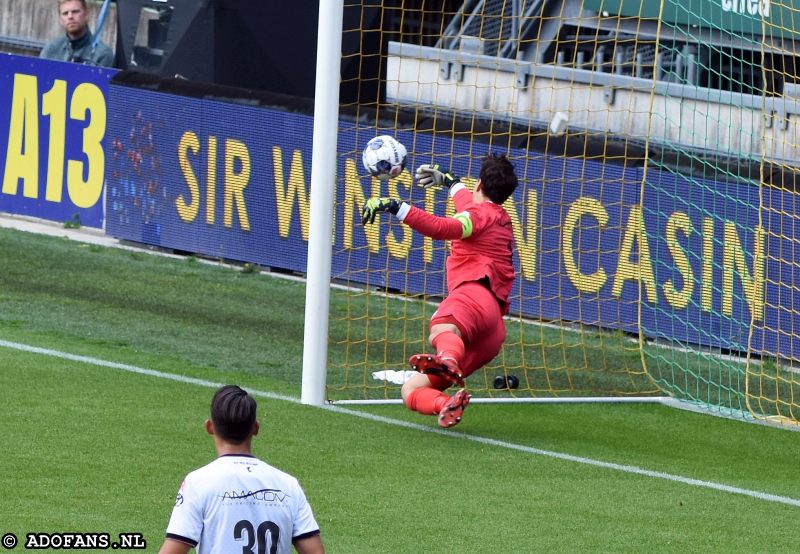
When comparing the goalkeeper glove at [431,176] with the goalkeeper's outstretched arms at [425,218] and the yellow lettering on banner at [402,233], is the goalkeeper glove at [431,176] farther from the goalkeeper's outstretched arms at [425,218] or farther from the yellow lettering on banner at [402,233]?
the yellow lettering on banner at [402,233]

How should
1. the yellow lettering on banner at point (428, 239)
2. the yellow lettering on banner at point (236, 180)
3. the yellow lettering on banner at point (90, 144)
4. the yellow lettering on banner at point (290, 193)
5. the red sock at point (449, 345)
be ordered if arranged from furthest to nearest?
the yellow lettering on banner at point (90, 144) < the yellow lettering on banner at point (236, 180) < the yellow lettering on banner at point (290, 193) < the yellow lettering on banner at point (428, 239) < the red sock at point (449, 345)

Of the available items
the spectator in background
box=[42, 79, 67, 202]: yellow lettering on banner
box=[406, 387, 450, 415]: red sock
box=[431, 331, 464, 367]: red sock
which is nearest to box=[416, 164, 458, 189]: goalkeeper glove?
box=[431, 331, 464, 367]: red sock

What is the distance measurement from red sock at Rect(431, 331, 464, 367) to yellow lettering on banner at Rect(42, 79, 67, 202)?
750 centimetres

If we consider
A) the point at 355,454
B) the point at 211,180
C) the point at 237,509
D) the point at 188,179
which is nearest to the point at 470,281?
the point at 355,454

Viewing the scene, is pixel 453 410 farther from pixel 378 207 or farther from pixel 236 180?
pixel 236 180

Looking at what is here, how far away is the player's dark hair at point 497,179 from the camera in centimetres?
912

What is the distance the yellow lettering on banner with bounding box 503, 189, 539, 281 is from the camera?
1248 centimetres

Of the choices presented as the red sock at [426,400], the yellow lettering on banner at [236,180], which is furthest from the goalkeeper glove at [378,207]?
the yellow lettering on banner at [236,180]

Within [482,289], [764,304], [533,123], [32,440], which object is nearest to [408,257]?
[533,123]

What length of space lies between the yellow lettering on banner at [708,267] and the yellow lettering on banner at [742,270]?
104mm

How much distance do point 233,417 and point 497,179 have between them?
4901mm

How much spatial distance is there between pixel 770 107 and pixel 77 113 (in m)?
7.09

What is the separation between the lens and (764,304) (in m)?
11.4

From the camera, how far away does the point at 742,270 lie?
11.5 m
